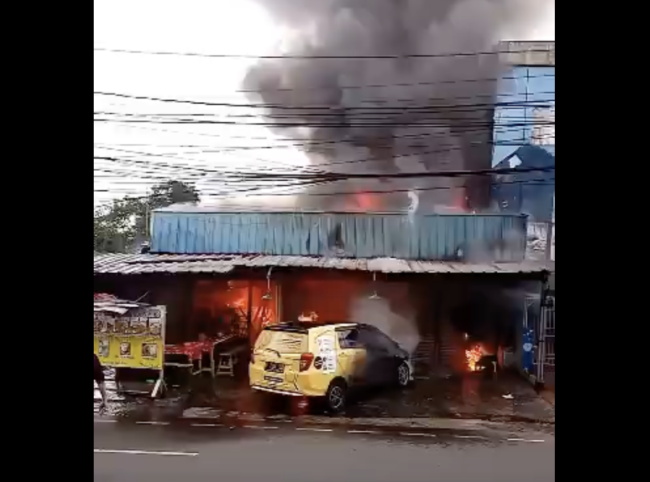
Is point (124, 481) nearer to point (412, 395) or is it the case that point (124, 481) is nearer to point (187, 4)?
point (412, 395)

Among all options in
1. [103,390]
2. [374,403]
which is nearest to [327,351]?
[374,403]

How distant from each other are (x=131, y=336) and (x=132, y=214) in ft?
1.89

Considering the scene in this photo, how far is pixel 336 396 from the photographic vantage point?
3256 millimetres

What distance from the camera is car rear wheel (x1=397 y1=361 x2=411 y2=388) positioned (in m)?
3.25

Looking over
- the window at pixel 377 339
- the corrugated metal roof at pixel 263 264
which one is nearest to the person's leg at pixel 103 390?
the corrugated metal roof at pixel 263 264

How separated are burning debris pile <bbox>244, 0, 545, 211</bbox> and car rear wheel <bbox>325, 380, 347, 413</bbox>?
0.83 m

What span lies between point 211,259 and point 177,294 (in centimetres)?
23

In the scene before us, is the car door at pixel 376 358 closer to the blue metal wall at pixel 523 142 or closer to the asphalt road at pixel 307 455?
the asphalt road at pixel 307 455

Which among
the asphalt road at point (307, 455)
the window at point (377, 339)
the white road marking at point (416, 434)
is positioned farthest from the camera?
the window at point (377, 339)

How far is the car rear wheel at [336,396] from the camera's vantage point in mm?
3240

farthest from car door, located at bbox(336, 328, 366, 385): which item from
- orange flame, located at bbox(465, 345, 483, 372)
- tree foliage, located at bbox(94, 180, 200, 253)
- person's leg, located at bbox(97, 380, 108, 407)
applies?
person's leg, located at bbox(97, 380, 108, 407)

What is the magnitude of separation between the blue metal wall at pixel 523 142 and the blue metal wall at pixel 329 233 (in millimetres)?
109
